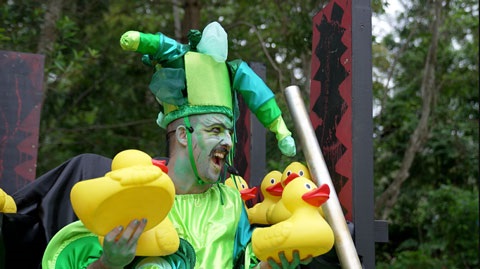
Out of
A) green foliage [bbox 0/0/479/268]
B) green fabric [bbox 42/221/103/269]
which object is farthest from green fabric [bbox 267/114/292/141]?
green foliage [bbox 0/0/479/268]

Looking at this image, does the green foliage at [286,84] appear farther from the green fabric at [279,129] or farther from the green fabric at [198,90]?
the green fabric at [279,129]

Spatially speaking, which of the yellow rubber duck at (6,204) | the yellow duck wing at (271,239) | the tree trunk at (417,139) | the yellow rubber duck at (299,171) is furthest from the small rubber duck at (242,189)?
the tree trunk at (417,139)

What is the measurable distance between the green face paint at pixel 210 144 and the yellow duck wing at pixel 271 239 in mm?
395

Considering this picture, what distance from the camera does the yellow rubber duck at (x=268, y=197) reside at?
9.58 ft

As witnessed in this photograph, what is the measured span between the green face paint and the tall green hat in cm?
4

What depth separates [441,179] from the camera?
9727 millimetres

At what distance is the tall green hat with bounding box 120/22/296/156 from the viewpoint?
8.93 ft

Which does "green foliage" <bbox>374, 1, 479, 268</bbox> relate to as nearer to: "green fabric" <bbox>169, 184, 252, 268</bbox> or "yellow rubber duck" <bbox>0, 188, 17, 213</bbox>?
"green fabric" <bbox>169, 184, 252, 268</bbox>

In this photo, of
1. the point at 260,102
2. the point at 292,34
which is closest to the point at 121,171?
the point at 260,102

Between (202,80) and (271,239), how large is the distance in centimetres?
77

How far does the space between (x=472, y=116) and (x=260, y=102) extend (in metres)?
7.06

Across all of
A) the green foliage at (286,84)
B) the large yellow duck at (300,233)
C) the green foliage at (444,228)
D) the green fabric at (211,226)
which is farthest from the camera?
the green foliage at (444,228)

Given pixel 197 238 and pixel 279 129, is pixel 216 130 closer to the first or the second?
pixel 279 129

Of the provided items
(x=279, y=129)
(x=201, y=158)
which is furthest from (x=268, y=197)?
(x=201, y=158)
